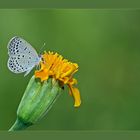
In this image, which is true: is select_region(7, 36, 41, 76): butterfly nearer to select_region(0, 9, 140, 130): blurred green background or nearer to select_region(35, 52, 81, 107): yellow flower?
select_region(35, 52, 81, 107): yellow flower

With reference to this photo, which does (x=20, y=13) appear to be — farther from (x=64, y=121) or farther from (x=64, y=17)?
(x=64, y=121)

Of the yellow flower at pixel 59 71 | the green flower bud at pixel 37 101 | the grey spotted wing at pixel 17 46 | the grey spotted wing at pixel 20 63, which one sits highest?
the grey spotted wing at pixel 17 46

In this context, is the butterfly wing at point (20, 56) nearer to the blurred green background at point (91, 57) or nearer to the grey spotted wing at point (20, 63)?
the grey spotted wing at point (20, 63)

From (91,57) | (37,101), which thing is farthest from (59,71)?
(91,57)

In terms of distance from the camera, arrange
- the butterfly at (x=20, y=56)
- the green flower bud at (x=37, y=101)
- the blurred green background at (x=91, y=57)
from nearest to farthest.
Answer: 1. the green flower bud at (x=37, y=101)
2. the butterfly at (x=20, y=56)
3. the blurred green background at (x=91, y=57)

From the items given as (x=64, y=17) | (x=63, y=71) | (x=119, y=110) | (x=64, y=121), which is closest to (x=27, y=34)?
(x=64, y=17)

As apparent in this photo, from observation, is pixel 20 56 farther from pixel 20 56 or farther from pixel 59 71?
pixel 59 71

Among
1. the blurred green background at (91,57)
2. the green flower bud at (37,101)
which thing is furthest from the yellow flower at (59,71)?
the blurred green background at (91,57)
